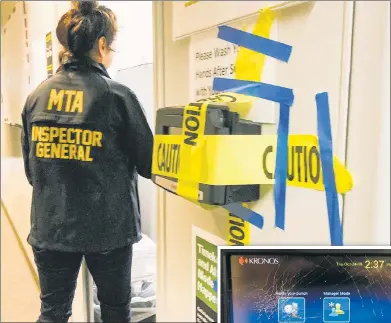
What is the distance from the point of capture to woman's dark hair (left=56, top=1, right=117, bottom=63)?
783mm

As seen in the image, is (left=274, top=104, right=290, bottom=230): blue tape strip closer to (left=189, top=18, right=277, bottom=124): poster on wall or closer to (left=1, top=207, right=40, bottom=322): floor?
(left=189, top=18, right=277, bottom=124): poster on wall

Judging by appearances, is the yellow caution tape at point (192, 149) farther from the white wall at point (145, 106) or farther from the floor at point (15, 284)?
the floor at point (15, 284)

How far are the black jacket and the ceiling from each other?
0.19 m

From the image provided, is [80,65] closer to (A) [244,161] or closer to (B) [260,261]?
(A) [244,161]

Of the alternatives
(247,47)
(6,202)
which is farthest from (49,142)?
(247,47)

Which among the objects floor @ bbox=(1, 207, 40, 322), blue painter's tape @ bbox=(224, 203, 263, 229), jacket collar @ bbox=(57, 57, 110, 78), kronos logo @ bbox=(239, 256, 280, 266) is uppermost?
jacket collar @ bbox=(57, 57, 110, 78)

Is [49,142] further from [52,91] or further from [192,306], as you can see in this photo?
[192,306]

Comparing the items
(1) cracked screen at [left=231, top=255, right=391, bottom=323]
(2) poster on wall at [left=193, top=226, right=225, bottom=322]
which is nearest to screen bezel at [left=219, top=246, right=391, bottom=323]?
(1) cracked screen at [left=231, top=255, right=391, bottom=323]

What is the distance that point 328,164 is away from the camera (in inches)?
23.3

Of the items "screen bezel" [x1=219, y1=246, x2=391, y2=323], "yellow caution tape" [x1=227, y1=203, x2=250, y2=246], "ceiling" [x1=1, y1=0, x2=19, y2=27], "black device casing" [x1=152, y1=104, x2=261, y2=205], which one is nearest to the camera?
"screen bezel" [x1=219, y1=246, x2=391, y2=323]

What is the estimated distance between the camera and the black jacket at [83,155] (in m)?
0.78

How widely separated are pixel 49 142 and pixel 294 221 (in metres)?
0.45

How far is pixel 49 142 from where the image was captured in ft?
2.57

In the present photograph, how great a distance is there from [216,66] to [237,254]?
0.35 metres
